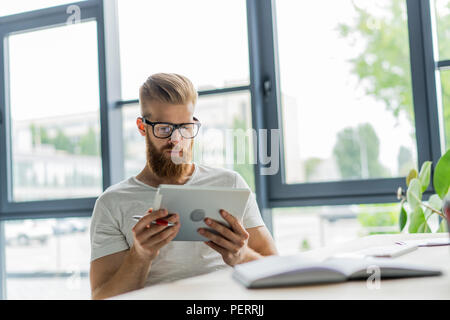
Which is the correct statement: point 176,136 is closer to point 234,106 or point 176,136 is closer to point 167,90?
point 167,90

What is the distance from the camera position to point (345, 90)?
94.8 inches

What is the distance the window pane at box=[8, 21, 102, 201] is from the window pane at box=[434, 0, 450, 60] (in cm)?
181

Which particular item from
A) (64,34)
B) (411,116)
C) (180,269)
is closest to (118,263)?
(180,269)

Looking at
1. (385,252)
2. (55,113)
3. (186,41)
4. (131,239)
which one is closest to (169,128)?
(131,239)

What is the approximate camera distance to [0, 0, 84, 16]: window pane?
298 centimetres

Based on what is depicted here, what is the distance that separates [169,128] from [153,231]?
0.46 meters

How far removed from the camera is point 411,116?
227cm

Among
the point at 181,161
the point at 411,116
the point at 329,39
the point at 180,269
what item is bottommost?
the point at 180,269

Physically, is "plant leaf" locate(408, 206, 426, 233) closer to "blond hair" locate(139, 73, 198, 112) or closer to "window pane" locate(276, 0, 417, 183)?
"window pane" locate(276, 0, 417, 183)

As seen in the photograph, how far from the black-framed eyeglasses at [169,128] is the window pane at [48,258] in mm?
→ 1523

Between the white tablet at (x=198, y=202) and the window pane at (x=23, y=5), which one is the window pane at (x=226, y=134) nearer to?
the window pane at (x=23, y=5)

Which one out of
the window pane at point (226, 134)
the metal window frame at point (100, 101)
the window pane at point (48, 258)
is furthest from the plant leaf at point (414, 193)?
the window pane at point (48, 258)

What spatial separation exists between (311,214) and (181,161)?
1.12m
